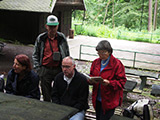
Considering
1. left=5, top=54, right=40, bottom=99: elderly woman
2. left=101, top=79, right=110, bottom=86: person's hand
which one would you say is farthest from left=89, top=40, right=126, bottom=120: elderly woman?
left=5, top=54, right=40, bottom=99: elderly woman

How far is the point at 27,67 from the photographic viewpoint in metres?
3.96

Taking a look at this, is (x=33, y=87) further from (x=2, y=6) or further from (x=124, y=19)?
(x=124, y=19)

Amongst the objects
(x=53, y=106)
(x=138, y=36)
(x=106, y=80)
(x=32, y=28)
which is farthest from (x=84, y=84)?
(x=138, y=36)

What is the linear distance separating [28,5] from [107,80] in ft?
50.5

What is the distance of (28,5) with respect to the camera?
17.8 meters

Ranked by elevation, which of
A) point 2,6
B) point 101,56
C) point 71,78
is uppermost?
point 2,6

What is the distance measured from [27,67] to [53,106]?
0.98m

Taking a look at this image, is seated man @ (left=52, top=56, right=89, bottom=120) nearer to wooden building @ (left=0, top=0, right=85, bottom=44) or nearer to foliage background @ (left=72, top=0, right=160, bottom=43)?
wooden building @ (left=0, top=0, right=85, bottom=44)

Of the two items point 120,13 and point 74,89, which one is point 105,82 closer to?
point 74,89

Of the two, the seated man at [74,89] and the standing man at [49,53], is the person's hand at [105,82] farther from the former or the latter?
the standing man at [49,53]

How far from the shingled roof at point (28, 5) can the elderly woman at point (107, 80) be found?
13439mm

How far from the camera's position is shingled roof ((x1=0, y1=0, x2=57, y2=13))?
55.5 feet

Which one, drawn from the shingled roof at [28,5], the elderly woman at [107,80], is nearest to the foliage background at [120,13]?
the shingled roof at [28,5]

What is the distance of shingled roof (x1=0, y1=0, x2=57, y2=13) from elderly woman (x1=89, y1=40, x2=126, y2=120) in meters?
13.4
